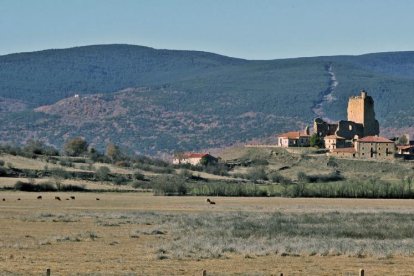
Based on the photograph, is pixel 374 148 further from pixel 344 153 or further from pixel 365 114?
pixel 365 114

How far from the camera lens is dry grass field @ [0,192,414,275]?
35.0 m

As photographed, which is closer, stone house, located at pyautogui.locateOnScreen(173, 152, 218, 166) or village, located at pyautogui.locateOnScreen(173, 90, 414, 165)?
village, located at pyautogui.locateOnScreen(173, 90, 414, 165)

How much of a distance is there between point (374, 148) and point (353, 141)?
8.19 meters

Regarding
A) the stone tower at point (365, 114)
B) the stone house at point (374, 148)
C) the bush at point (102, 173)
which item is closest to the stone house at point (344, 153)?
the stone house at point (374, 148)

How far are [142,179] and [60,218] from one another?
190 ft

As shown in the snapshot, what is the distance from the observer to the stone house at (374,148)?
14138cm

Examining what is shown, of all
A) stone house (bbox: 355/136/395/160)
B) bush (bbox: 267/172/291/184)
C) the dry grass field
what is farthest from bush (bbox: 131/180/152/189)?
stone house (bbox: 355/136/395/160)

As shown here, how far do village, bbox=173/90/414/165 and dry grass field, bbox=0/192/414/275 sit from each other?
64.4 meters

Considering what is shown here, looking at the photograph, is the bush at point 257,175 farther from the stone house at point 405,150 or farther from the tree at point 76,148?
the tree at point 76,148

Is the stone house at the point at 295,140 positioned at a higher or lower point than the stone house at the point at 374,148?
higher

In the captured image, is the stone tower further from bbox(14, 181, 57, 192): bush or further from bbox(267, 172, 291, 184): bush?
bbox(14, 181, 57, 192): bush

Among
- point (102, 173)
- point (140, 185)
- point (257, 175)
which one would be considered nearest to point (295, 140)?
point (257, 175)

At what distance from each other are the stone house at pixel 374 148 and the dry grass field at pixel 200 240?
209 feet

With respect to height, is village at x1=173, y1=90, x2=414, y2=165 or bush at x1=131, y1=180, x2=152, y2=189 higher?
village at x1=173, y1=90, x2=414, y2=165
